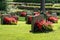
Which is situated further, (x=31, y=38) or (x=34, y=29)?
(x=34, y=29)

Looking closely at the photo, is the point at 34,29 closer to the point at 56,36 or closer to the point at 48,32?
the point at 48,32

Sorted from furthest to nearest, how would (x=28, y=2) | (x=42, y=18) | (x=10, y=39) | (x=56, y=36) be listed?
1. (x=28, y=2)
2. (x=42, y=18)
3. (x=56, y=36)
4. (x=10, y=39)

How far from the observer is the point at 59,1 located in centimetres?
4794

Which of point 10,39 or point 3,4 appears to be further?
point 3,4

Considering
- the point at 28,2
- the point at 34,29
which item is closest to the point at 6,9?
the point at 28,2

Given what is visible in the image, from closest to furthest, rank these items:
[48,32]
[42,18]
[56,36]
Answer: [56,36]
[48,32]
[42,18]

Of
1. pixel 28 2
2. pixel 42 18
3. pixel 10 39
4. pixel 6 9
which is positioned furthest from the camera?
pixel 28 2

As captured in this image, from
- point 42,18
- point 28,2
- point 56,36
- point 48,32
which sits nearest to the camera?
point 56,36

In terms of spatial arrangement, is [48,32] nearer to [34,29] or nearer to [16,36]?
[34,29]

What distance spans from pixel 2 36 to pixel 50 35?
2.11 m

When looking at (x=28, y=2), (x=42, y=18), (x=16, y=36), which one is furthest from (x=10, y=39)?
(x=28, y=2)

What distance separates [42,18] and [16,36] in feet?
8.54

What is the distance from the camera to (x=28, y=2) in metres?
46.8

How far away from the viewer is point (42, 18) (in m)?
13.5
